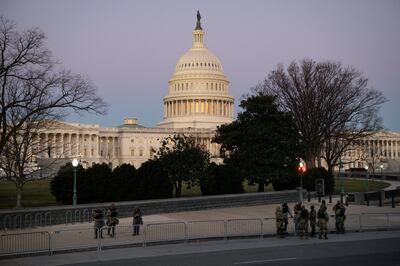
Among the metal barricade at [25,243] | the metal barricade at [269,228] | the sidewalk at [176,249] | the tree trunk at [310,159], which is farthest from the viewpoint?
the tree trunk at [310,159]

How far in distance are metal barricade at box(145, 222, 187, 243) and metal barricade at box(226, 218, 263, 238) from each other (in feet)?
7.14

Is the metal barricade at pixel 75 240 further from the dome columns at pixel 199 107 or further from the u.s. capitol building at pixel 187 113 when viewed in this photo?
the dome columns at pixel 199 107

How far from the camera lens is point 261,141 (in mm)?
50875

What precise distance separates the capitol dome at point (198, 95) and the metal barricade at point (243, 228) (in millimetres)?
152175

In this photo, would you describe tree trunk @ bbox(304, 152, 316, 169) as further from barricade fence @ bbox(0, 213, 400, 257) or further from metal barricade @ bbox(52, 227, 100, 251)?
metal barricade @ bbox(52, 227, 100, 251)

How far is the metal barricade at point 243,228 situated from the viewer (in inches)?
1035

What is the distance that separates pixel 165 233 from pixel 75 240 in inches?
165

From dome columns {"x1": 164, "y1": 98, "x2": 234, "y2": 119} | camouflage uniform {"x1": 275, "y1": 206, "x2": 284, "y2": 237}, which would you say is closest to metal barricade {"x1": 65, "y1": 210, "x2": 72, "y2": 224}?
camouflage uniform {"x1": 275, "y1": 206, "x2": 284, "y2": 237}

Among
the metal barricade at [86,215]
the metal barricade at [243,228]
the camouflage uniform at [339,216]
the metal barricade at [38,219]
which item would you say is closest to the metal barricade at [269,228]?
the metal barricade at [243,228]

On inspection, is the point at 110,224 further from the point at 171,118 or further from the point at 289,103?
the point at 171,118

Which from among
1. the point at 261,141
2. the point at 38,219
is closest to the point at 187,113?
the point at 261,141

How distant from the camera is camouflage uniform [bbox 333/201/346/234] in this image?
1056 inches

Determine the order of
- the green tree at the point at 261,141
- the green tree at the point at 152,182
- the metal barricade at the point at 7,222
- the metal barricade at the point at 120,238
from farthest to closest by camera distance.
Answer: the green tree at the point at 261,141 → the green tree at the point at 152,182 → the metal barricade at the point at 7,222 → the metal barricade at the point at 120,238

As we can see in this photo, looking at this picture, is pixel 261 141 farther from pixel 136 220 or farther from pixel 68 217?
pixel 136 220
